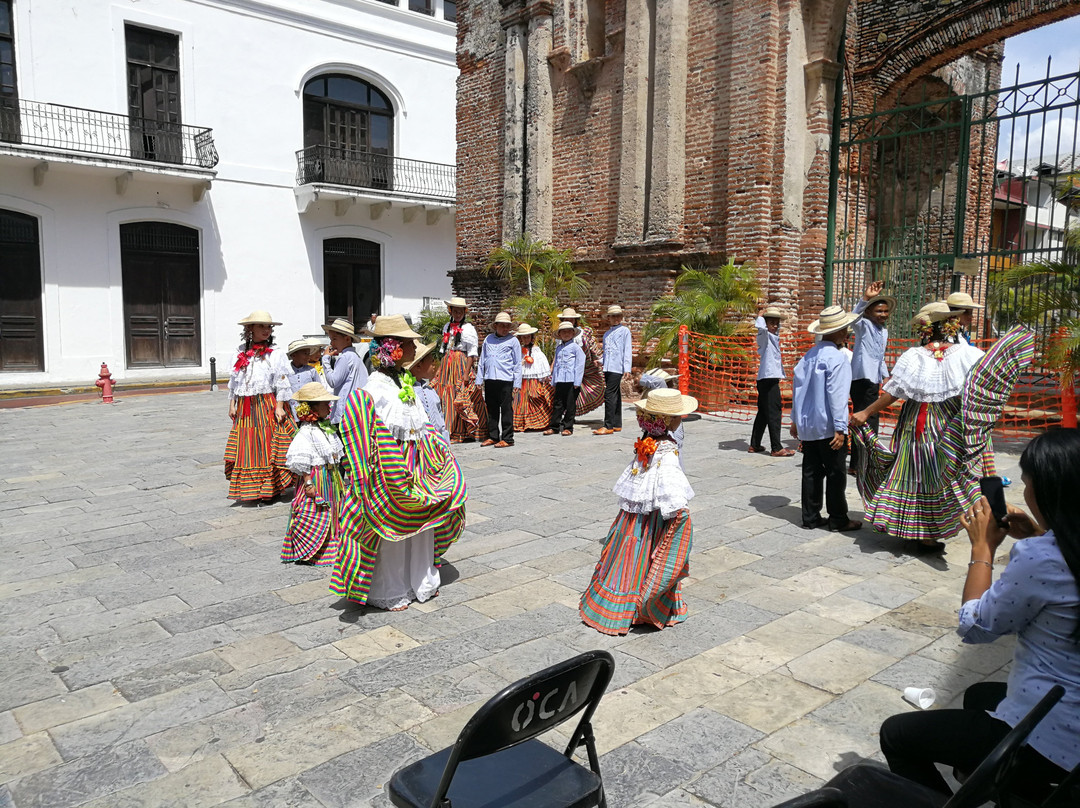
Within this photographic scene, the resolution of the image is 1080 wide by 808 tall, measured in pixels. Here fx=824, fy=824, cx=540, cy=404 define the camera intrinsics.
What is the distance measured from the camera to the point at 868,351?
23.9 ft

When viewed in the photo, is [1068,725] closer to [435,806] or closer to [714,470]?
[435,806]

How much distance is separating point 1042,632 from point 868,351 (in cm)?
553

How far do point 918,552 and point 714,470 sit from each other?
2.76 metres

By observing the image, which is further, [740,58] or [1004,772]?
[740,58]

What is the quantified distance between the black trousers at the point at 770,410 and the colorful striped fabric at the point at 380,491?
206 inches

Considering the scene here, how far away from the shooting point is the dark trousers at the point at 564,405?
10.7 meters

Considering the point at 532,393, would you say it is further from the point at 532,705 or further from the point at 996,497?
the point at 532,705

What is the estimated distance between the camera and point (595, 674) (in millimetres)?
2186

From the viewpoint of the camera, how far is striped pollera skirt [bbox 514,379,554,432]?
11.0m

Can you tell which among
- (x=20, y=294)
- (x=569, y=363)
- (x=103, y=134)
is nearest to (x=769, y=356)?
(x=569, y=363)

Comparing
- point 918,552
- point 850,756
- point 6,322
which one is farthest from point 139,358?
point 850,756

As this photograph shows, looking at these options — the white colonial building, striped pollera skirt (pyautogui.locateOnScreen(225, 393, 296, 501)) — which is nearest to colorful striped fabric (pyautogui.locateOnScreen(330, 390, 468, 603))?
striped pollera skirt (pyautogui.locateOnScreen(225, 393, 296, 501))

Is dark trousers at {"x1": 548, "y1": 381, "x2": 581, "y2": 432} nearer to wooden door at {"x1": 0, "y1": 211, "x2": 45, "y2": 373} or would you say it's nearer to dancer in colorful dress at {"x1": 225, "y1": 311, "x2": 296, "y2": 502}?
dancer in colorful dress at {"x1": 225, "y1": 311, "x2": 296, "y2": 502}

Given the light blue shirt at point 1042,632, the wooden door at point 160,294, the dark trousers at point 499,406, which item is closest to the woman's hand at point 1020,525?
the light blue shirt at point 1042,632
